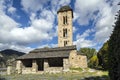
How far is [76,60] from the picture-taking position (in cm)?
4209

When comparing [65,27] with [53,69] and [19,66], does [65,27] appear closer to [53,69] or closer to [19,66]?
[53,69]

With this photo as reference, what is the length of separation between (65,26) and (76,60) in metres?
20.5

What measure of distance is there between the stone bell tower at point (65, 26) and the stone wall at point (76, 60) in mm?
15435

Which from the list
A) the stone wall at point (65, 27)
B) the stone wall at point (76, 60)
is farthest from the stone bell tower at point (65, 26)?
the stone wall at point (76, 60)

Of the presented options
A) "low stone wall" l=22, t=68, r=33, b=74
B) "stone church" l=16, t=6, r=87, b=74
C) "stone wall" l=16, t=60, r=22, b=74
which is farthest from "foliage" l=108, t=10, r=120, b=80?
"stone wall" l=16, t=60, r=22, b=74

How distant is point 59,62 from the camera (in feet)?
146

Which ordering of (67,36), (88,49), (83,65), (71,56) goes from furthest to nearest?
(88,49) → (67,36) → (83,65) → (71,56)

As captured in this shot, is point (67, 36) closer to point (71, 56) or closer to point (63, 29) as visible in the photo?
point (63, 29)

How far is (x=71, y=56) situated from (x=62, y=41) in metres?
19.0

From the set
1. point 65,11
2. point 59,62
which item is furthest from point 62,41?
point 59,62

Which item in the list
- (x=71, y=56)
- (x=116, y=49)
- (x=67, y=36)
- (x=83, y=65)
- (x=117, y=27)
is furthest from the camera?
(x=67, y=36)

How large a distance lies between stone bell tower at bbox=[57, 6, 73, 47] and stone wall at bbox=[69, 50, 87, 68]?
15.4 metres

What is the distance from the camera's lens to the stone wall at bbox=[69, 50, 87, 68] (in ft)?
134

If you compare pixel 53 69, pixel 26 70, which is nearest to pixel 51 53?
pixel 53 69
